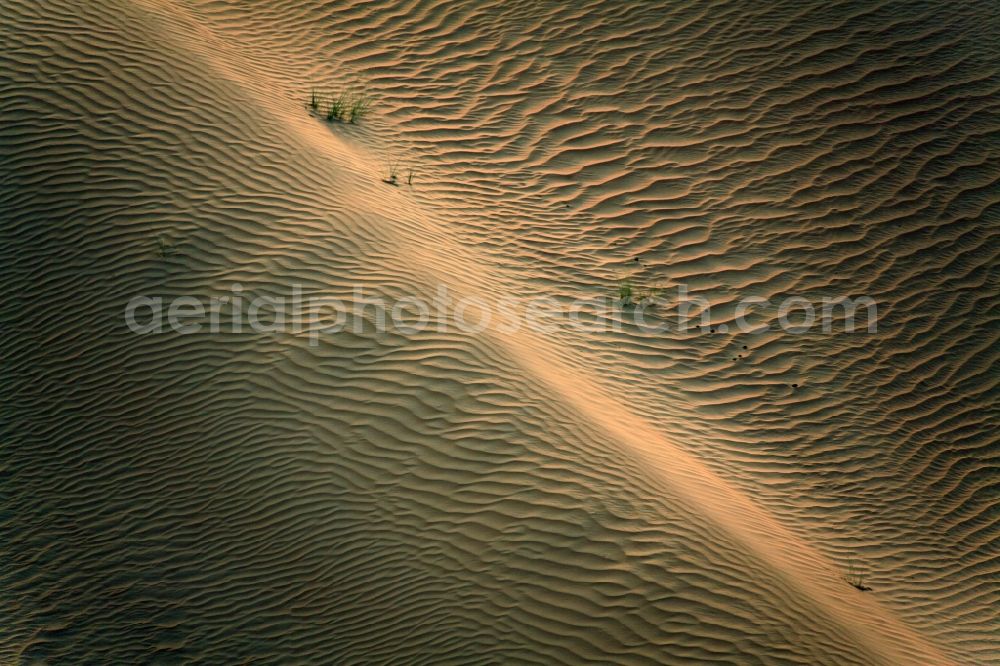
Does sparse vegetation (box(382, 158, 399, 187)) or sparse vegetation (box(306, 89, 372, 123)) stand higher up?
sparse vegetation (box(306, 89, 372, 123))

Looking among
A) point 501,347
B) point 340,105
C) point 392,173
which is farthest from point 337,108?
point 501,347

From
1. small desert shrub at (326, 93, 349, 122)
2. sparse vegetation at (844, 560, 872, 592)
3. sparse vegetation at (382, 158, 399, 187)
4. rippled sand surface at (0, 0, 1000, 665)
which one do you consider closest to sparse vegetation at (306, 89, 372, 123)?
small desert shrub at (326, 93, 349, 122)

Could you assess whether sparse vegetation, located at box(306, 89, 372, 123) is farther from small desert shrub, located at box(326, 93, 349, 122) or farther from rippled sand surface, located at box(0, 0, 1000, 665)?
rippled sand surface, located at box(0, 0, 1000, 665)

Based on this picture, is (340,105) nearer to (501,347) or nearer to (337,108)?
(337,108)

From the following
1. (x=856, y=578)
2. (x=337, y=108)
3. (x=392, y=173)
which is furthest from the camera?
(x=337, y=108)

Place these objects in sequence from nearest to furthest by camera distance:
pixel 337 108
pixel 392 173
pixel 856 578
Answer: pixel 856 578, pixel 392 173, pixel 337 108

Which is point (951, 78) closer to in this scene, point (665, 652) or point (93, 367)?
point (665, 652)
